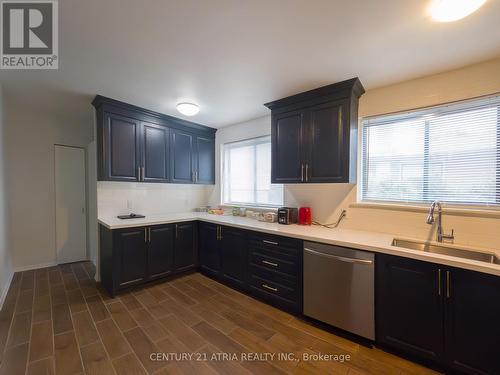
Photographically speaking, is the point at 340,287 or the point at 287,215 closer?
the point at 340,287

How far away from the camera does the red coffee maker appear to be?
9.13ft

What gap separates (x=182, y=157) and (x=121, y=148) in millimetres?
980

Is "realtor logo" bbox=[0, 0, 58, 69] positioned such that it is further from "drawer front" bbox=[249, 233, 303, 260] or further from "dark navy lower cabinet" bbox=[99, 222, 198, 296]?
"drawer front" bbox=[249, 233, 303, 260]

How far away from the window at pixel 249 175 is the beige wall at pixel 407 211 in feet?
1.97

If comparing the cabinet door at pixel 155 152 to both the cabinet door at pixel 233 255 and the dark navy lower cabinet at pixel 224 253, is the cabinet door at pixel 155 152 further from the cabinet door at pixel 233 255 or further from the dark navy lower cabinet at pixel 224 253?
the cabinet door at pixel 233 255

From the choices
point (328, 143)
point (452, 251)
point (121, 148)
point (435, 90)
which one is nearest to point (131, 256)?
point (121, 148)

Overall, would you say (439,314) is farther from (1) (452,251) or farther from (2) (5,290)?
(2) (5,290)

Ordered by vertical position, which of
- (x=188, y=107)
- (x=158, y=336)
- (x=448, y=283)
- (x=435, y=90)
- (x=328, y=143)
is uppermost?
(x=188, y=107)

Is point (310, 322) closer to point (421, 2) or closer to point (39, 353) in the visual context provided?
point (39, 353)

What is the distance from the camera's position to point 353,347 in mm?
1849

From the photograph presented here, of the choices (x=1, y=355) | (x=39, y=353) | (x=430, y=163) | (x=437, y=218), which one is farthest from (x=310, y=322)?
(x=1, y=355)

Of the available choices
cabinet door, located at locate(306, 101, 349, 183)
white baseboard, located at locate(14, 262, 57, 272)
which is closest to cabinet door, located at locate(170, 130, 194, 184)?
cabinet door, located at locate(306, 101, 349, 183)

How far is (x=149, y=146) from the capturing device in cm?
324

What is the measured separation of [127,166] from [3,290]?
6.51 ft
